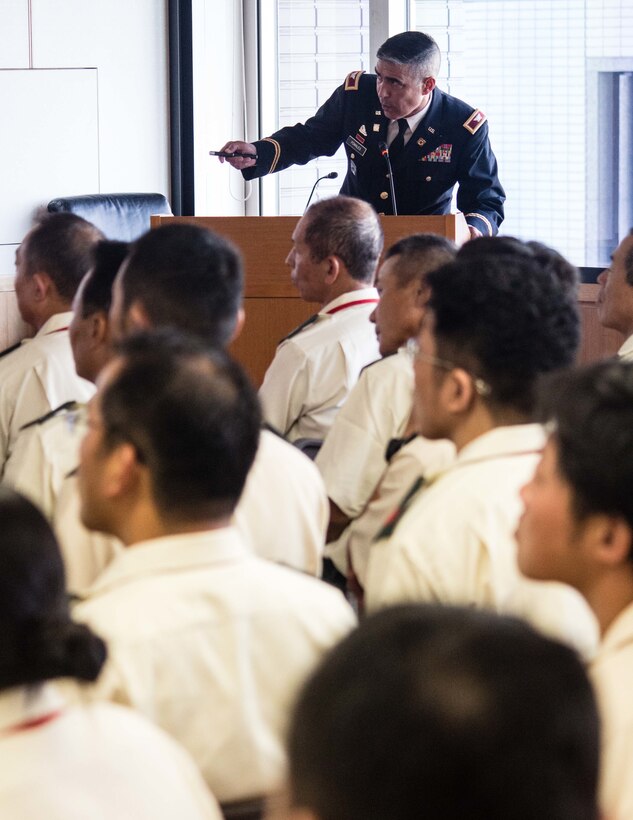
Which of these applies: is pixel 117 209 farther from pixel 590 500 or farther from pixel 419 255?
pixel 590 500

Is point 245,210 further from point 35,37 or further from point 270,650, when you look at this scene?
point 270,650

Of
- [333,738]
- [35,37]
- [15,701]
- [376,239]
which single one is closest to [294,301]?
[376,239]

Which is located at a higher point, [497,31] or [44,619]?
[497,31]

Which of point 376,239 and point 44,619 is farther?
point 376,239

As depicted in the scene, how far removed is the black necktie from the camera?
518 centimetres

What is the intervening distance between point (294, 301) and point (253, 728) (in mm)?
3134

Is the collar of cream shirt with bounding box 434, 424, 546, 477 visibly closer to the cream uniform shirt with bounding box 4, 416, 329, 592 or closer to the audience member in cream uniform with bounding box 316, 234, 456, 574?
the cream uniform shirt with bounding box 4, 416, 329, 592

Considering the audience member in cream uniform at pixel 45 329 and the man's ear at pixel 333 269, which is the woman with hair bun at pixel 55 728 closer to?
the audience member in cream uniform at pixel 45 329

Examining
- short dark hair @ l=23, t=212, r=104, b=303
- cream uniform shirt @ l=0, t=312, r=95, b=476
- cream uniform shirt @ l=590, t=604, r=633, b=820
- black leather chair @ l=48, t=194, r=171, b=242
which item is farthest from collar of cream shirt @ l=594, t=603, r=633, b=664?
black leather chair @ l=48, t=194, r=171, b=242

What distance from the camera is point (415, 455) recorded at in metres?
2.52

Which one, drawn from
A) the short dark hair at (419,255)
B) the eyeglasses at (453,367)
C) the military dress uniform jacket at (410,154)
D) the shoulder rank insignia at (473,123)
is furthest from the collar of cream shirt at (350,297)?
the shoulder rank insignia at (473,123)

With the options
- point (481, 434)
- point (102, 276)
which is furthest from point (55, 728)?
point (102, 276)

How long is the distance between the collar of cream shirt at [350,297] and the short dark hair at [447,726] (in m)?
2.97

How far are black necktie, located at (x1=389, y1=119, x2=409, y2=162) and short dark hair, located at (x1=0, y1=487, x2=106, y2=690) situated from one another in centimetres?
420
